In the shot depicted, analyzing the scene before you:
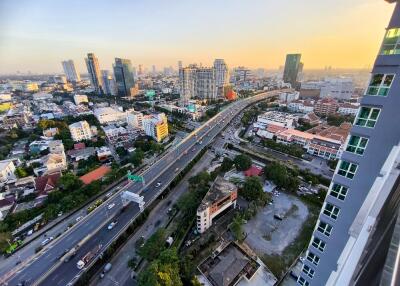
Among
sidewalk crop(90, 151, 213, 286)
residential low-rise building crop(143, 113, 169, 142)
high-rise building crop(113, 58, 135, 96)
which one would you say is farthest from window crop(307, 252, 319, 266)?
high-rise building crop(113, 58, 135, 96)

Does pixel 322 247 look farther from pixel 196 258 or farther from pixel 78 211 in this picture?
pixel 78 211

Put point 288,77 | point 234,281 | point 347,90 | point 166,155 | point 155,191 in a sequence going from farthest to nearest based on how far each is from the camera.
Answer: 1. point 288,77
2. point 347,90
3. point 166,155
4. point 155,191
5. point 234,281

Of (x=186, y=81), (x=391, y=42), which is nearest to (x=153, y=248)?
(x=391, y=42)

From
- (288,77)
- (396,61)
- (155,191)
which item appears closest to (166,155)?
(155,191)

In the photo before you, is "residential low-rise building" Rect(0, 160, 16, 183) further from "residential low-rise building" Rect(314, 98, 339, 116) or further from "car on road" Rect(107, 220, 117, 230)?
"residential low-rise building" Rect(314, 98, 339, 116)

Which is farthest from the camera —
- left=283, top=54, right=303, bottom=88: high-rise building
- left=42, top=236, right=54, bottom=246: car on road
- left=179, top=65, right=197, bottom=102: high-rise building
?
left=283, top=54, right=303, bottom=88: high-rise building

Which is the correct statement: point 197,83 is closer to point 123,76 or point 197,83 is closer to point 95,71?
point 123,76
